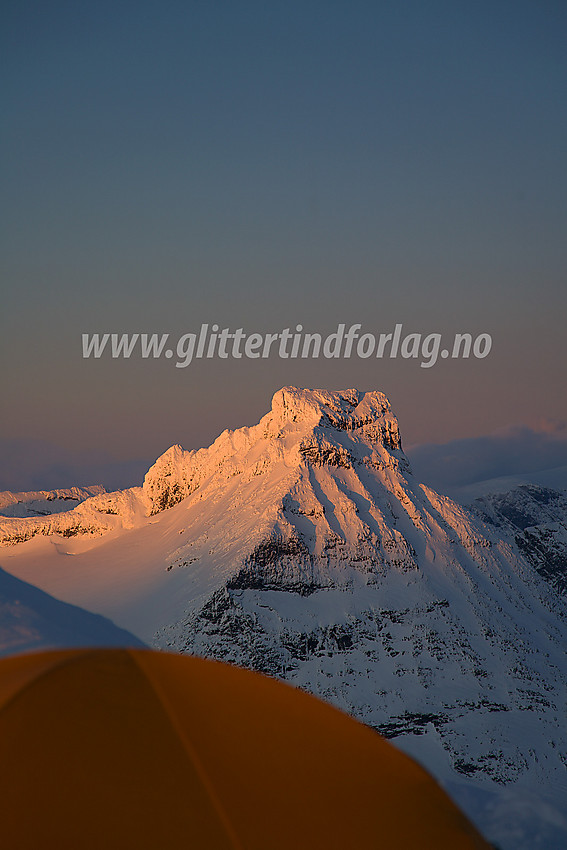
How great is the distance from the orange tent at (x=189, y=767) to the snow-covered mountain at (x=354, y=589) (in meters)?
100

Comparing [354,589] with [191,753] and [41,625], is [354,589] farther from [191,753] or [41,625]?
[191,753]

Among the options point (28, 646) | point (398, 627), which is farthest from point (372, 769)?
point (398, 627)

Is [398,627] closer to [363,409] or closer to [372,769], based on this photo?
[363,409]

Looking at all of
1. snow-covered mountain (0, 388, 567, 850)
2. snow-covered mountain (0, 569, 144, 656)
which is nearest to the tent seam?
snow-covered mountain (0, 569, 144, 656)

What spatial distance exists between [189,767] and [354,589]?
404 ft

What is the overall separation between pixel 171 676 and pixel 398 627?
12067 centimetres

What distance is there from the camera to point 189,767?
28.0 feet

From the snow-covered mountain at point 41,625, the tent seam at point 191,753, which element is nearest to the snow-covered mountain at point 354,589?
the snow-covered mountain at point 41,625

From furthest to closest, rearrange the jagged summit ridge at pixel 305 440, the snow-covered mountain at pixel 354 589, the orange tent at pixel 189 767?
the jagged summit ridge at pixel 305 440, the snow-covered mountain at pixel 354 589, the orange tent at pixel 189 767

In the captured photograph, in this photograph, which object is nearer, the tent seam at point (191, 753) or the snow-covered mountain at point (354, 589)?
the tent seam at point (191, 753)

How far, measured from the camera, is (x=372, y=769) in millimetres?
9461

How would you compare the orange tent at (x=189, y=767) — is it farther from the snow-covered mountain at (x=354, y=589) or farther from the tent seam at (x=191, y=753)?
the snow-covered mountain at (x=354, y=589)

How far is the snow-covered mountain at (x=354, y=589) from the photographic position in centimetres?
11294

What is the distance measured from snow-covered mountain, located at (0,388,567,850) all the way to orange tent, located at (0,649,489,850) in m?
100
